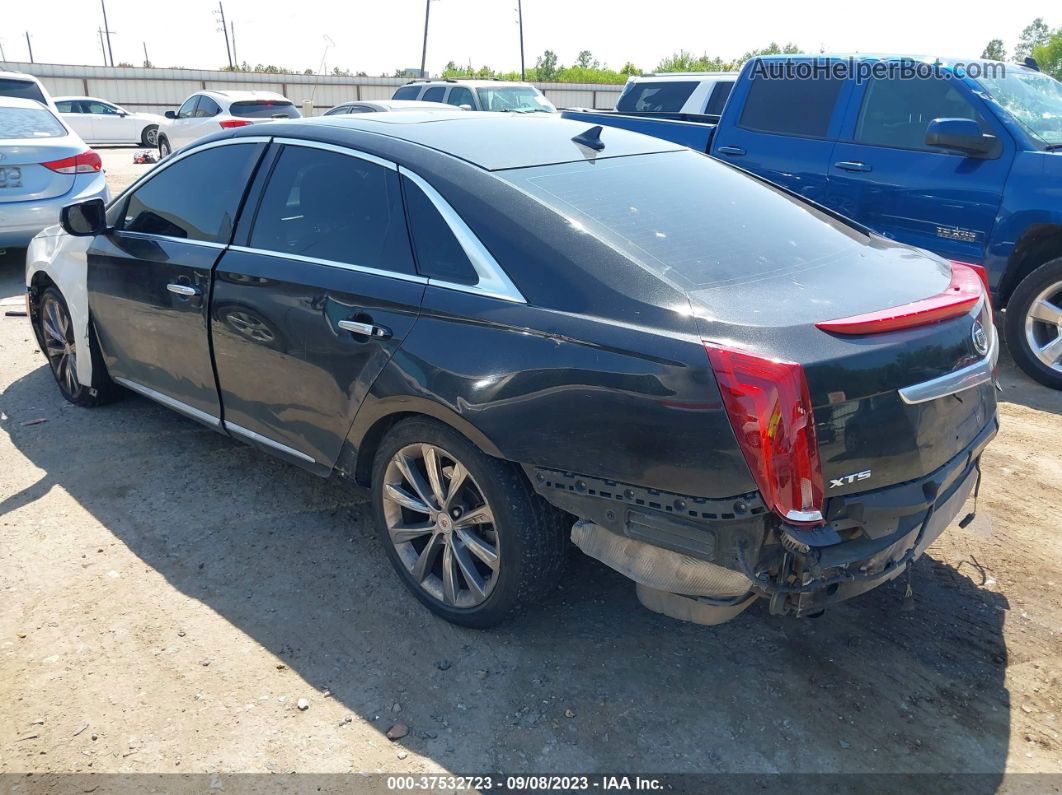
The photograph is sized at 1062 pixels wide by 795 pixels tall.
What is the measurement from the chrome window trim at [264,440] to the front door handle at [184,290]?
1.96 feet

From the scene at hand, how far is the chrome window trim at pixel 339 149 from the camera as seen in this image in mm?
3318

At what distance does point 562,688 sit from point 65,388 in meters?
3.99

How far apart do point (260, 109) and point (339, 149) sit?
1627cm

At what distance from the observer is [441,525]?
10.5ft

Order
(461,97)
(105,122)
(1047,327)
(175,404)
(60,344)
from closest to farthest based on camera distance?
(175,404) → (60,344) → (1047,327) → (461,97) → (105,122)

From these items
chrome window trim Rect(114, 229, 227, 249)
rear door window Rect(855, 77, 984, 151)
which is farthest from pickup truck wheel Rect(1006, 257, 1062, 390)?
chrome window trim Rect(114, 229, 227, 249)

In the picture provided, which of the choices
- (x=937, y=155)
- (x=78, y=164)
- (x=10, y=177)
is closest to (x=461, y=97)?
(x=78, y=164)

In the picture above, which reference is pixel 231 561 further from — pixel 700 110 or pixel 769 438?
pixel 700 110

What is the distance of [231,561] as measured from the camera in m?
3.71

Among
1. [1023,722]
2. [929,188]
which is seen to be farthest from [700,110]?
[1023,722]

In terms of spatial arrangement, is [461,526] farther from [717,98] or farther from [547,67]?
[547,67]

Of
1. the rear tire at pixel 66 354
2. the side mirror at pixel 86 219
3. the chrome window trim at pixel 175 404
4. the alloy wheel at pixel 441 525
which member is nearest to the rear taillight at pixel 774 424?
the alloy wheel at pixel 441 525

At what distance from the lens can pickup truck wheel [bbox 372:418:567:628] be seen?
2.91 metres

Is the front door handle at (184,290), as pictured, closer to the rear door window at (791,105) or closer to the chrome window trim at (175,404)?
the chrome window trim at (175,404)
